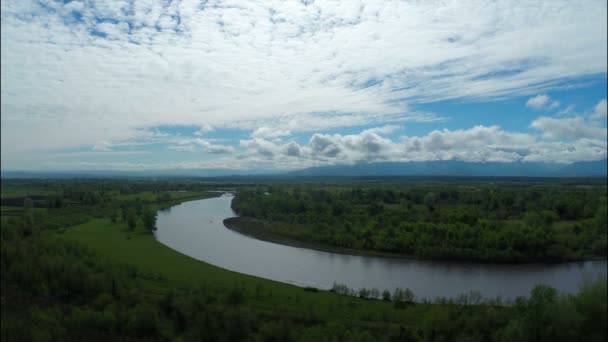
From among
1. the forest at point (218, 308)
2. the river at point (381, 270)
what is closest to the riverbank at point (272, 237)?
the river at point (381, 270)

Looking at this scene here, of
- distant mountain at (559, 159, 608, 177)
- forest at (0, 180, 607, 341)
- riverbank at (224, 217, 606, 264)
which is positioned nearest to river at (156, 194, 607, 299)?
riverbank at (224, 217, 606, 264)

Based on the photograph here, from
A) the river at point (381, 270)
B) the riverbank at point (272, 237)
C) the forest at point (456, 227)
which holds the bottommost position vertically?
the river at point (381, 270)

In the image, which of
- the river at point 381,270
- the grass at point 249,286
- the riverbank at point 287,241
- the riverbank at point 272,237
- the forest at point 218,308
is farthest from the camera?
the riverbank at point 272,237

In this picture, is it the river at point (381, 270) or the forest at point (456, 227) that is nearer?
the river at point (381, 270)

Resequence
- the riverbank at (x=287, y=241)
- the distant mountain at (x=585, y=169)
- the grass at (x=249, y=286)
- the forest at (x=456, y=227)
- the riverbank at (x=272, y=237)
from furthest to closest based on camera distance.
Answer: the distant mountain at (x=585, y=169) → the riverbank at (x=272, y=237) → the forest at (x=456, y=227) → the riverbank at (x=287, y=241) → the grass at (x=249, y=286)

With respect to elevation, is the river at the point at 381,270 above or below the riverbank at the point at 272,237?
below

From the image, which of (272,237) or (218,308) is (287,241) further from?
(218,308)

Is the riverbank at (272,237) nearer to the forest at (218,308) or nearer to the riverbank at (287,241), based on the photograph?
the riverbank at (287,241)
